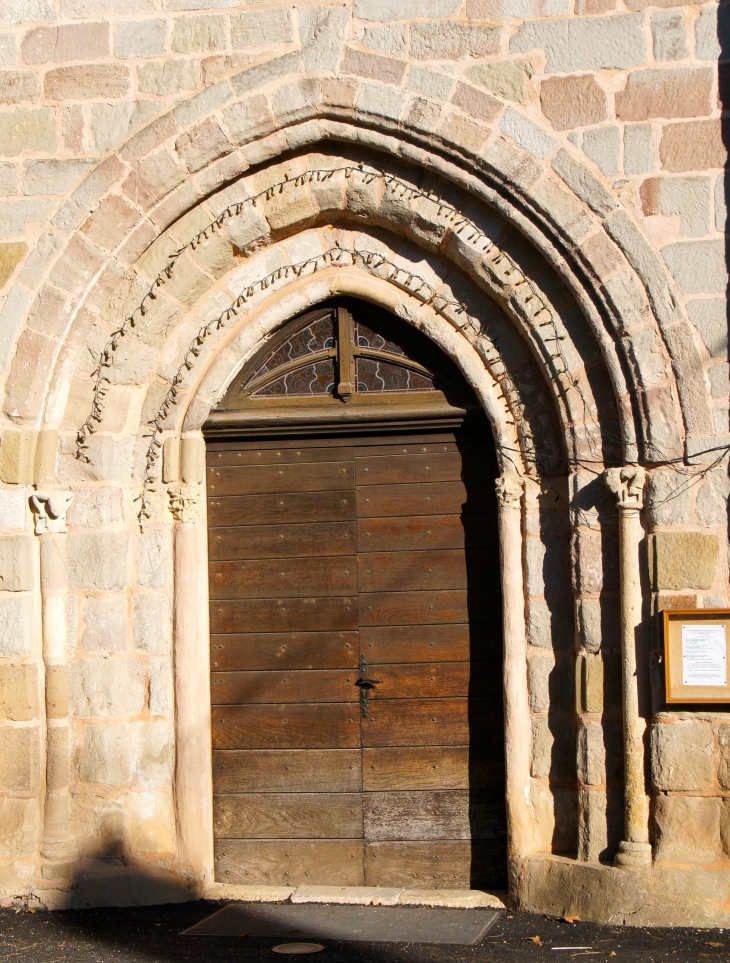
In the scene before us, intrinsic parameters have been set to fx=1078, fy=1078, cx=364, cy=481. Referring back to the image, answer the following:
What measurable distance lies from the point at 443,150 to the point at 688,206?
1.13m

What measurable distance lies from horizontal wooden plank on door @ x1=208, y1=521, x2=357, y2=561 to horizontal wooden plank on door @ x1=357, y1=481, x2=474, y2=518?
14 centimetres

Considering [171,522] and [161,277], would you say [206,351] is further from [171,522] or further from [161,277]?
[171,522]

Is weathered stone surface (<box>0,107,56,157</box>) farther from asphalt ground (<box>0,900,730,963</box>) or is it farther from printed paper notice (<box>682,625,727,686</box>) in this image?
printed paper notice (<box>682,625,727,686</box>)

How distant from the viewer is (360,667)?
5320 mm

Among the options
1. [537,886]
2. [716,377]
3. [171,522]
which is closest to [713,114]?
[716,377]

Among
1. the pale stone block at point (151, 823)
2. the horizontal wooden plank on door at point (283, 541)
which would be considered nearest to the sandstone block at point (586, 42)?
the horizontal wooden plank on door at point (283, 541)

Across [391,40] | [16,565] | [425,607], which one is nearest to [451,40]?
[391,40]

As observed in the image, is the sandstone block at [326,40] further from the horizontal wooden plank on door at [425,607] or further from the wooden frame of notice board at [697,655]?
the wooden frame of notice board at [697,655]

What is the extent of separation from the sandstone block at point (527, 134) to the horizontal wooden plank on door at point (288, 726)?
2.78m

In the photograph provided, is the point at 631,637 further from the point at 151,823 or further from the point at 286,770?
the point at 151,823

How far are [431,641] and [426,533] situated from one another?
0.53 m

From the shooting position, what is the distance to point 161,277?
207 inches

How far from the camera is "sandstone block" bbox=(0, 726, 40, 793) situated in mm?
5051

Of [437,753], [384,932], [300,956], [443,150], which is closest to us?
[300,956]
